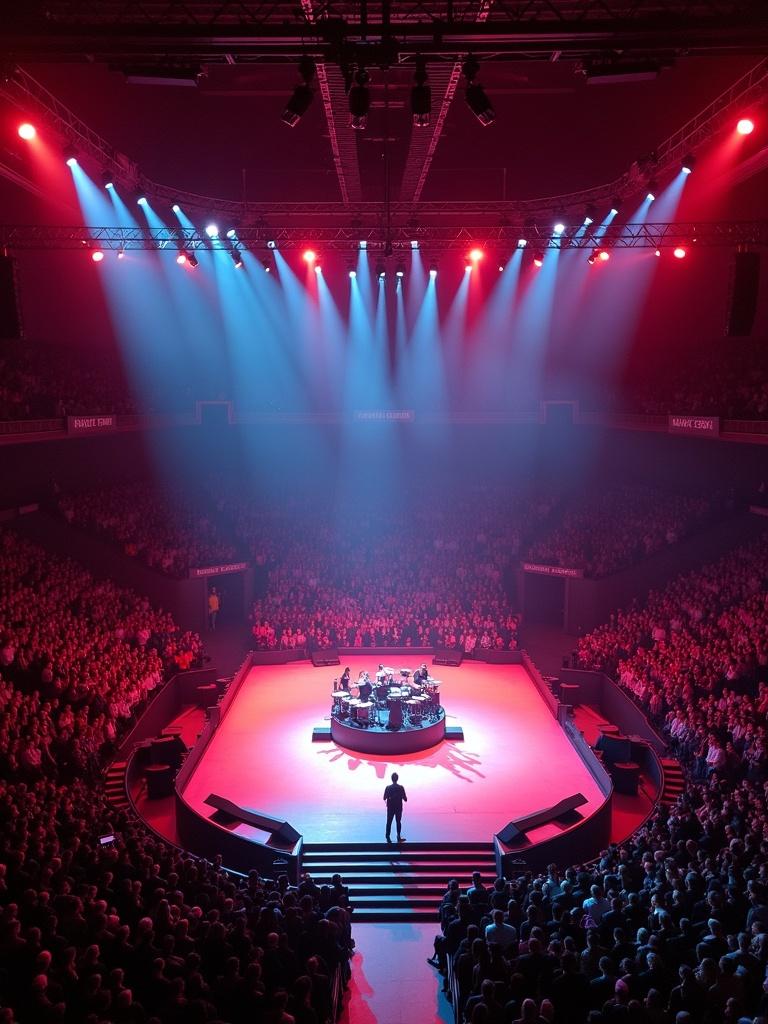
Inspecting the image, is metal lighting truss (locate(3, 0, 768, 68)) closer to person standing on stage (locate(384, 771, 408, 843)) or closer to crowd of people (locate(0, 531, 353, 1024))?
crowd of people (locate(0, 531, 353, 1024))

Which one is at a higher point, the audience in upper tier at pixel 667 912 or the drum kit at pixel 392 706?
the audience in upper tier at pixel 667 912

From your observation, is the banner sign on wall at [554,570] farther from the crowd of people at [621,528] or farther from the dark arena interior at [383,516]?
the dark arena interior at [383,516]

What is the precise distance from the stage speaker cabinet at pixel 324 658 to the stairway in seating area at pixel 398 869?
31.5ft

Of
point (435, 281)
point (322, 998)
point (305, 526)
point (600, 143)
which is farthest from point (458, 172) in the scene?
point (322, 998)

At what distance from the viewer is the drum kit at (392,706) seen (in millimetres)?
16734

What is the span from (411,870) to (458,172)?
1767 centimetres

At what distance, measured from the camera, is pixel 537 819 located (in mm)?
12469

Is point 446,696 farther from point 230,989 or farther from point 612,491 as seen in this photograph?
point 230,989

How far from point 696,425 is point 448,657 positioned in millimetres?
8906

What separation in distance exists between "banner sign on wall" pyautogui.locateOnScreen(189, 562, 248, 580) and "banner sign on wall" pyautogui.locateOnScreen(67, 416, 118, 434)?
458cm

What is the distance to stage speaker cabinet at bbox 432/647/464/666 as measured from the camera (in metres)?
22.1

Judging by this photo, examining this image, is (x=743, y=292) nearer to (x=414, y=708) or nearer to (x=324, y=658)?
(x=414, y=708)

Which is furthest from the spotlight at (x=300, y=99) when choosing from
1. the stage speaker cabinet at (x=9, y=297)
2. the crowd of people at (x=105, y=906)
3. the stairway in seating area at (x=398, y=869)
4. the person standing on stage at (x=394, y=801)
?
the stairway in seating area at (x=398, y=869)

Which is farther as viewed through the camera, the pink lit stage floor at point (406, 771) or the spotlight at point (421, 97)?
the pink lit stage floor at point (406, 771)
